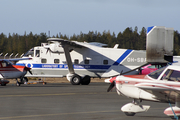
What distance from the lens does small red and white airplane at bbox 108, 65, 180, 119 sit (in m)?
9.07

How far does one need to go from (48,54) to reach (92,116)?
1800 cm

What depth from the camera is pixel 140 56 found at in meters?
26.4

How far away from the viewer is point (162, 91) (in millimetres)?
9219

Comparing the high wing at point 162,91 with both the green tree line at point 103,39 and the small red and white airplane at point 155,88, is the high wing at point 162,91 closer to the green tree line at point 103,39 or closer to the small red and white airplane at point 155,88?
the small red and white airplane at point 155,88

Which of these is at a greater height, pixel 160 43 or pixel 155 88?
pixel 160 43

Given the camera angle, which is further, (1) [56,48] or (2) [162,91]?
(1) [56,48]

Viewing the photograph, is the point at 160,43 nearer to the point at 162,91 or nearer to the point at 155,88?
the point at 162,91

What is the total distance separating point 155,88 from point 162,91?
36 cm

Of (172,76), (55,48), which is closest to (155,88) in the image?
(172,76)

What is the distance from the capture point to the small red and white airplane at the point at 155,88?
907 centimetres

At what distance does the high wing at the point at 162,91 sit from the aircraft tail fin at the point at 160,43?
13202mm

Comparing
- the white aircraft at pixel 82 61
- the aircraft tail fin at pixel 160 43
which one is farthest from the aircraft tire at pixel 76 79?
the aircraft tail fin at pixel 160 43

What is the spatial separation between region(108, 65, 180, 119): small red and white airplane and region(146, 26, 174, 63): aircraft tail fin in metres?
12.9

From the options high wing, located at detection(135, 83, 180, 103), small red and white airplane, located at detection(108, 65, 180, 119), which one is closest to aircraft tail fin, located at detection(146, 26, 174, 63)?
small red and white airplane, located at detection(108, 65, 180, 119)
